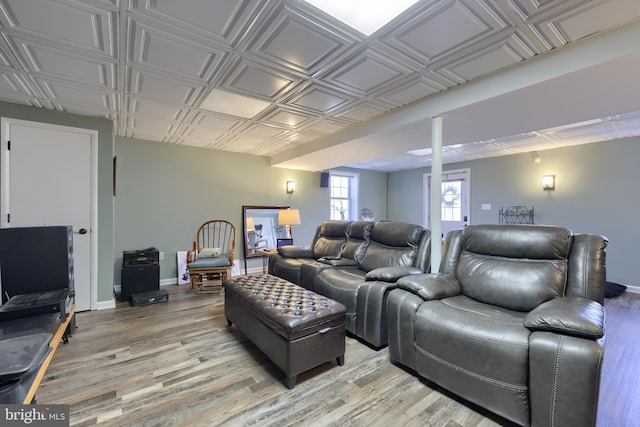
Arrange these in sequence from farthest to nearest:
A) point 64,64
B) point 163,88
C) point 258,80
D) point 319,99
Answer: point 319,99
point 163,88
point 258,80
point 64,64

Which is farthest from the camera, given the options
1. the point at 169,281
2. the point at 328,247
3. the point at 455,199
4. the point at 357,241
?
the point at 455,199

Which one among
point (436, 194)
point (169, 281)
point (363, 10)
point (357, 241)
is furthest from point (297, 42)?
point (169, 281)

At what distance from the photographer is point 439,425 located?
5.22ft

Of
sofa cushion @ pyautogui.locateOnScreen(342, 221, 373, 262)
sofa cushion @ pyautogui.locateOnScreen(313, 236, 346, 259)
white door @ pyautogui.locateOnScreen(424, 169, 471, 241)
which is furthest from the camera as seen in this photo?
white door @ pyautogui.locateOnScreen(424, 169, 471, 241)

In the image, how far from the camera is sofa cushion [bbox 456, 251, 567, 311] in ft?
6.17

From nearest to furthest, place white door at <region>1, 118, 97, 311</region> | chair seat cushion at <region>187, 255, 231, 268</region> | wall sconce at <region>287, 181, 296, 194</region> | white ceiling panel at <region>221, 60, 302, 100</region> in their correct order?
white ceiling panel at <region>221, 60, 302, 100</region>
white door at <region>1, 118, 97, 311</region>
chair seat cushion at <region>187, 255, 231, 268</region>
wall sconce at <region>287, 181, 296, 194</region>

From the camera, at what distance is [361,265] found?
11.0 feet

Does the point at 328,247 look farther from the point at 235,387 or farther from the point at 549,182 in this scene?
the point at 549,182

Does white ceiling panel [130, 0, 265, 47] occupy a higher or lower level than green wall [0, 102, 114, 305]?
higher

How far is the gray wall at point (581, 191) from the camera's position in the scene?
14.0 feet

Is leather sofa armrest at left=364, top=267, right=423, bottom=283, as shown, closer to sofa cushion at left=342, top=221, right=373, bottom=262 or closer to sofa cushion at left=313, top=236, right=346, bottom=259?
sofa cushion at left=342, top=221, right=373, bottom=262

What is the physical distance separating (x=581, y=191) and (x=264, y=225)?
558cm

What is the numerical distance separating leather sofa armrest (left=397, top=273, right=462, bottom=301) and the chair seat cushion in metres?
2.85

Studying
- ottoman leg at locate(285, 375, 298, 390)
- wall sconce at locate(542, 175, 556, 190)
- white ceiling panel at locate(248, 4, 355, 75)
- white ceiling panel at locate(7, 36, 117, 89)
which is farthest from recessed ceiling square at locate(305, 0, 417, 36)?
wall sconce at locate(542, 175, 556, 190)
